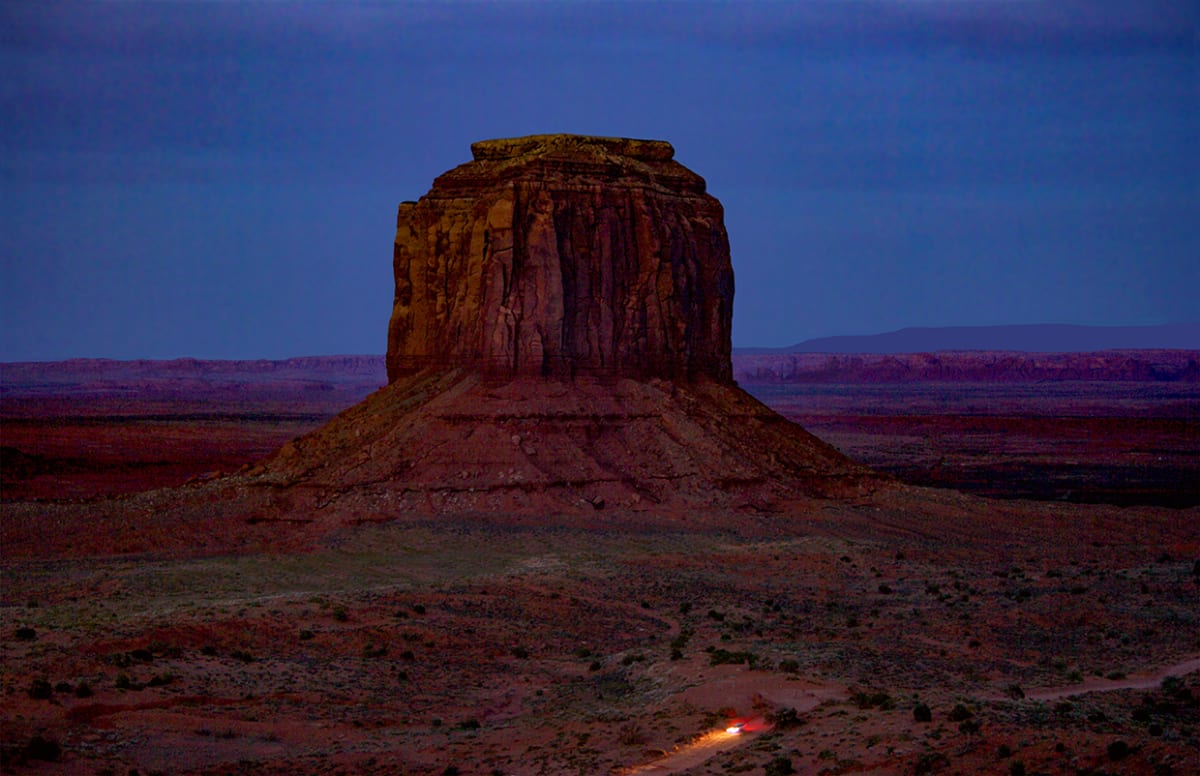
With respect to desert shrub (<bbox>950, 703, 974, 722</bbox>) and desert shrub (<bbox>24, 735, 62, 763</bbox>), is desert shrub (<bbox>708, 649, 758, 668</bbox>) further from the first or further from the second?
desert shrub (<bbox>24, 735, 62, 763</bbox>)

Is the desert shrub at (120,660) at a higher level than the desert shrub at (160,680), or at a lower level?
higher

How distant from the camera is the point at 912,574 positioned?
3656 centimetres

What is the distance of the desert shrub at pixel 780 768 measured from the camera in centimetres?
1720

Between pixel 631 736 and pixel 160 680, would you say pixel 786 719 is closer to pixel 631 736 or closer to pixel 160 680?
pixel 631 736

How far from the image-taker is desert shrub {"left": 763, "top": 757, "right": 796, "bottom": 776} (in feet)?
56.4

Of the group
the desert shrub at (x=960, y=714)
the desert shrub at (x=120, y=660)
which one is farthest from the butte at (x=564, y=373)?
the desert shrub at (x=960, y=714)

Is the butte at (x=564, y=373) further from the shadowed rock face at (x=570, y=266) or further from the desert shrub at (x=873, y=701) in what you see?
the desert shrub at (x=873, y=701)

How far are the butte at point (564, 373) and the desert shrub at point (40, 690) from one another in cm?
2023

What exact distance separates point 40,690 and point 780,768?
10176 millimetres

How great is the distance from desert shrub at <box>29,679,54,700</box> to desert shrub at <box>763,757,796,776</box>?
988cm

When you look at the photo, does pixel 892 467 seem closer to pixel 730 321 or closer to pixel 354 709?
pixel 730 321

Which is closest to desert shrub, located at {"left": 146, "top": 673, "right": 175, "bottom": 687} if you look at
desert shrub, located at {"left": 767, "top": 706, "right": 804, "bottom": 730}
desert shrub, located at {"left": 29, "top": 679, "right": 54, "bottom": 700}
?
desert shrub, located at {"left": 29, "top": 679, "right": 54, "bottom": 700}

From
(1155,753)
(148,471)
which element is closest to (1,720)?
(1155,753)

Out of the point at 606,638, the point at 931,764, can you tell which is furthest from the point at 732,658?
the point at 931,764
